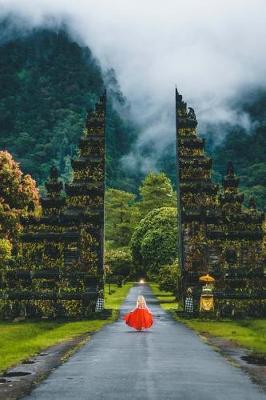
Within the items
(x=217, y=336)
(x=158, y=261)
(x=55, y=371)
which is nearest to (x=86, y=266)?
(x=217, y=336)

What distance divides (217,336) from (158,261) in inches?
1917

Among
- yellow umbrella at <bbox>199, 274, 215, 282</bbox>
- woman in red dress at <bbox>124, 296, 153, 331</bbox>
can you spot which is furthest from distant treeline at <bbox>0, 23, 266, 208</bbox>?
woman in red dress at <bbox>124, 296, 153, 331</bbox>

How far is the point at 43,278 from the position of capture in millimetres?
40125

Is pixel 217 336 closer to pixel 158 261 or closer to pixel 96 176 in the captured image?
pixel 96 176

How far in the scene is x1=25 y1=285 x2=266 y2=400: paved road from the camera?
1224 cm

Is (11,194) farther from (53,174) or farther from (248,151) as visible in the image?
(248,151)

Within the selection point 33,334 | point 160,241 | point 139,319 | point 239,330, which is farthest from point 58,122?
point 139,319

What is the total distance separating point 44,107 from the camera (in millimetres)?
177875

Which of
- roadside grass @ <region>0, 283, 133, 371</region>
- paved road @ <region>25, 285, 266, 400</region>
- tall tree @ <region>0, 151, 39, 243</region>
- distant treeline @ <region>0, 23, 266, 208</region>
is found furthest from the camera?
distant treeline @ <region>0, 23, 266, 208</region>

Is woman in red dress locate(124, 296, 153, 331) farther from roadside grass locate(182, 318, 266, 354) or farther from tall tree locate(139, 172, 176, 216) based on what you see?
tall tree locate(139, 172, 176, 216)

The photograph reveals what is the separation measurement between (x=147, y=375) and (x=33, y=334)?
16.4 m

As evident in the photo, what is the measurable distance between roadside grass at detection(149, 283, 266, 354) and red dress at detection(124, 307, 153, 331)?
2.68 meters

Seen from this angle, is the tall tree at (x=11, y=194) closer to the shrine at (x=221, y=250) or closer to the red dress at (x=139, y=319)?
the shrine at (x=221, y=250)

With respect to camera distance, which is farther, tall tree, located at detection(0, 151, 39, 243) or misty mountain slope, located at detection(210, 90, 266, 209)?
misty mountain slope, located at detection(210, 90, 266, 209)
